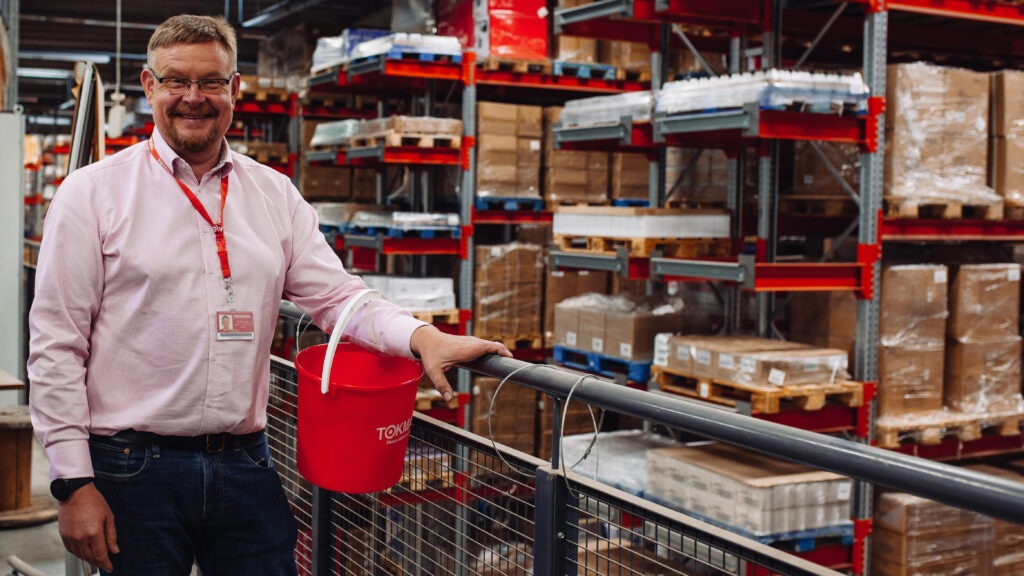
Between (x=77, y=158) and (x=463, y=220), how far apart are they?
4.65m

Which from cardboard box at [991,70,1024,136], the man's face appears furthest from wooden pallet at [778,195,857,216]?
the man's face

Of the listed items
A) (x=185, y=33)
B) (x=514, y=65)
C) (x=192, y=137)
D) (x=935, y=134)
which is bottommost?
(x=192, y=137)

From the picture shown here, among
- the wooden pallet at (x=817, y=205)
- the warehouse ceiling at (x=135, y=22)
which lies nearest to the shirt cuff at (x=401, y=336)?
the wooden pallet at (x=817, y=205)

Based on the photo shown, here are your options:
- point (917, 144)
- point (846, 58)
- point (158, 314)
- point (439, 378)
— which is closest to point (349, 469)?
point (439, 378)

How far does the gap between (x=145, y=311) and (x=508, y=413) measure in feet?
22.9

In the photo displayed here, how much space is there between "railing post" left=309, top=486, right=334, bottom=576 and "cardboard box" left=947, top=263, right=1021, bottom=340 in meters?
5.04

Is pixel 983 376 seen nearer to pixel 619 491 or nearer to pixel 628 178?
pixel 628 178

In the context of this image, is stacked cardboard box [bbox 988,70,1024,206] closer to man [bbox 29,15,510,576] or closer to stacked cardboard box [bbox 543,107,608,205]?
stacked cardboard box [bbox 543,107,608,205]

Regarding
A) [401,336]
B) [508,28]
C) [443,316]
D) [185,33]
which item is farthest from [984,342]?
[185,33]

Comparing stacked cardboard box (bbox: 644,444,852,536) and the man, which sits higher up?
the man

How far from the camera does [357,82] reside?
9242mm

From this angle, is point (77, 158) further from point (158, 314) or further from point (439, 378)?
point (439, 378)

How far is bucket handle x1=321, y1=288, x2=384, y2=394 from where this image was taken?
2.25 metres

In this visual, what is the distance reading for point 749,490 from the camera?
18.2 feet
